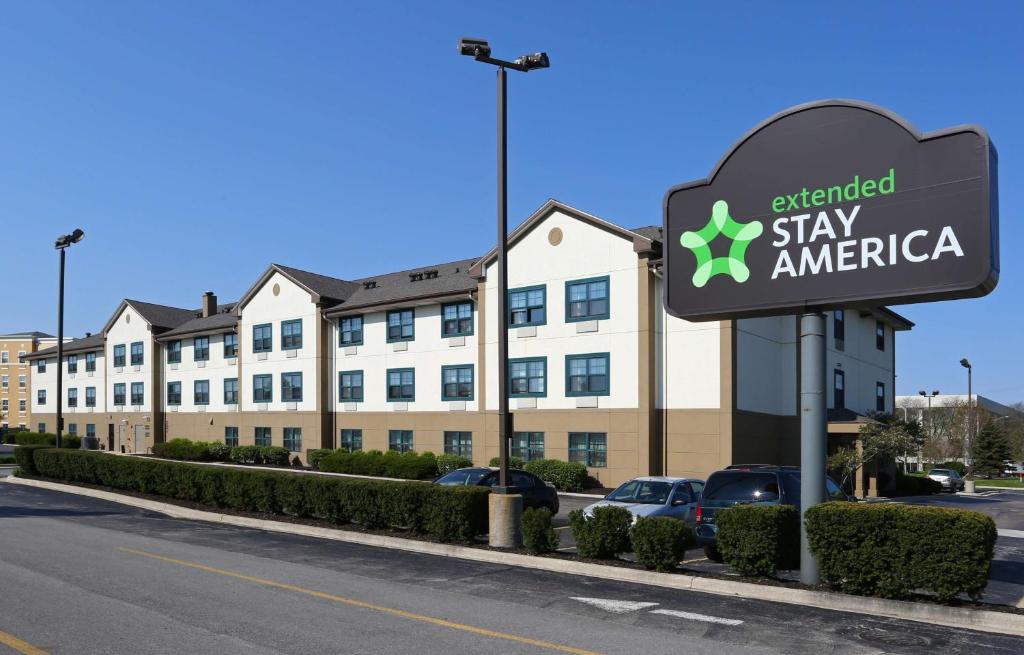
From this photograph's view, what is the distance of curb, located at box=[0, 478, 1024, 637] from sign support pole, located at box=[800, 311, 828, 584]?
2.26ft

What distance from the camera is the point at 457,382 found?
3875 centimetres

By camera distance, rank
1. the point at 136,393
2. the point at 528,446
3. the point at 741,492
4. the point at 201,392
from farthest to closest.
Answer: the point at 136,393 < the point at 201,392 < the point at 528,446 < the point at 741,492

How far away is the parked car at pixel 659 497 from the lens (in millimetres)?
17312

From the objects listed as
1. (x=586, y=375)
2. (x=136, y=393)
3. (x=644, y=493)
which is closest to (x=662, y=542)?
(x=644, y=493)

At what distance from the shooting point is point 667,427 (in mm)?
31688

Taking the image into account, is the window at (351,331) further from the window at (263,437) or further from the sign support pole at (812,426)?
the sign support pole at (812,426)

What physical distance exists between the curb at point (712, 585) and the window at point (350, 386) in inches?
915

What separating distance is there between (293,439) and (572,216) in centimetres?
2223

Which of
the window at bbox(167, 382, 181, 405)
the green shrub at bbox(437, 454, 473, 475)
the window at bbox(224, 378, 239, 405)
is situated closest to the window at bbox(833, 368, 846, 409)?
the green shrub at bbox(437, 454, 473, 475)

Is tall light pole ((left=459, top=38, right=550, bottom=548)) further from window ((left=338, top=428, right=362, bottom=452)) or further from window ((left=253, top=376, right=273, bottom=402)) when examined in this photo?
window ((left=253, top=376, right=273, bottom=402))

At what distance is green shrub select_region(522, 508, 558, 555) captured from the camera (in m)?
15.1

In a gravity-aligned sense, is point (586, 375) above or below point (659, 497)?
above

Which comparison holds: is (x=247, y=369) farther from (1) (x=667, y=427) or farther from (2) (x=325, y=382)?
(1) (x=667, y=427)

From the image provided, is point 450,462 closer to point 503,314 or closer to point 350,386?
point 350,386
